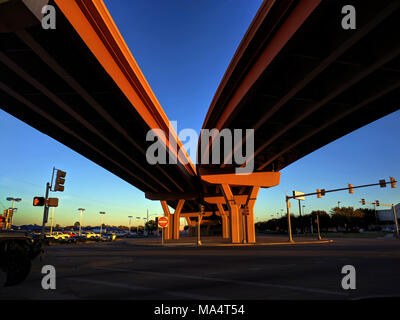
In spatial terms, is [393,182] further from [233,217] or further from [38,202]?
[38,202]

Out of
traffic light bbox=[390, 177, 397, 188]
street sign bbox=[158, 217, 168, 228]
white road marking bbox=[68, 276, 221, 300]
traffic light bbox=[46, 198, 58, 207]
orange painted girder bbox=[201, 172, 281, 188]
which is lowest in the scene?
white road marking bbox=[68, 276, 221, 300]

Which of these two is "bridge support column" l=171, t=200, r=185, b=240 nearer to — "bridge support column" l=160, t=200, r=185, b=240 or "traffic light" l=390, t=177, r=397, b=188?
"bridge support column" l=160, t=200, r=185, b=240

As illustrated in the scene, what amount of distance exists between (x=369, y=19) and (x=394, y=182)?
21.4 m

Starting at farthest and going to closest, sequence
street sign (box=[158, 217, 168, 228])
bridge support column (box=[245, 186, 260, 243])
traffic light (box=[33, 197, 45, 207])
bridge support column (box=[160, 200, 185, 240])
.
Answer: bridge support column (box=[160, 200, 185, 240])
bridge support column (box=[245, 186, 260, 243])
street sign (box=[158, 217, 168, 228])
traffic light (box=[33, 197, 45, 207])

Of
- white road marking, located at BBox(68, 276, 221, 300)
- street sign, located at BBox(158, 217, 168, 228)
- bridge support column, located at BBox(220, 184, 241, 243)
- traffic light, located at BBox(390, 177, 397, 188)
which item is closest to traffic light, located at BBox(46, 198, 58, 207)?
white road marking, located at BBox(68, 276, 221, 300)

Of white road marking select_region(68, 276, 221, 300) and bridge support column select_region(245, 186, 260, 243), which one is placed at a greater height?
bridge support column select_region(245, 186, 260, 243)

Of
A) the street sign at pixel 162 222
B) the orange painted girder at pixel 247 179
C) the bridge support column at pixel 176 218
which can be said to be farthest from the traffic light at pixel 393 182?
the bridge support column at pixel 176 218

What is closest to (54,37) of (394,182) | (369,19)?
(369,19)

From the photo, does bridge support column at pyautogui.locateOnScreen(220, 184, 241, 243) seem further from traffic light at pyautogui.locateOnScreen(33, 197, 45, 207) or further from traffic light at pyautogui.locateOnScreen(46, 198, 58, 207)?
traffic light at pyautogui.locateOnScreen(33, 197, 45, 207)

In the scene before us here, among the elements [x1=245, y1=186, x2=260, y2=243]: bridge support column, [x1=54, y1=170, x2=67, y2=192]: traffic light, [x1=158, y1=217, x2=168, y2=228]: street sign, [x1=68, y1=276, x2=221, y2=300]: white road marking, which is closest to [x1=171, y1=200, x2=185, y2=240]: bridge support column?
[x1=245, y1=186, x2=260, y2=243]: bridge support column

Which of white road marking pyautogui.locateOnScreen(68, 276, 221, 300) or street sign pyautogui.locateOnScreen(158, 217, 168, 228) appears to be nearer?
white road marking pyautogui.locateOnScreen(68, 276, 221, 300)

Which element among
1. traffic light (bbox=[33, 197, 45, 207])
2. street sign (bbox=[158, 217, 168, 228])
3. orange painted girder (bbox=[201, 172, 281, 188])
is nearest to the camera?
traffic light (bbox=[33, 197, 45, 207])

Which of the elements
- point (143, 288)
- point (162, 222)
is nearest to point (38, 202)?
point (143, 288)

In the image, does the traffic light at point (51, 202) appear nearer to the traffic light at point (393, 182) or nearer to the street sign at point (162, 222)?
the street sign at point (162, 222)
